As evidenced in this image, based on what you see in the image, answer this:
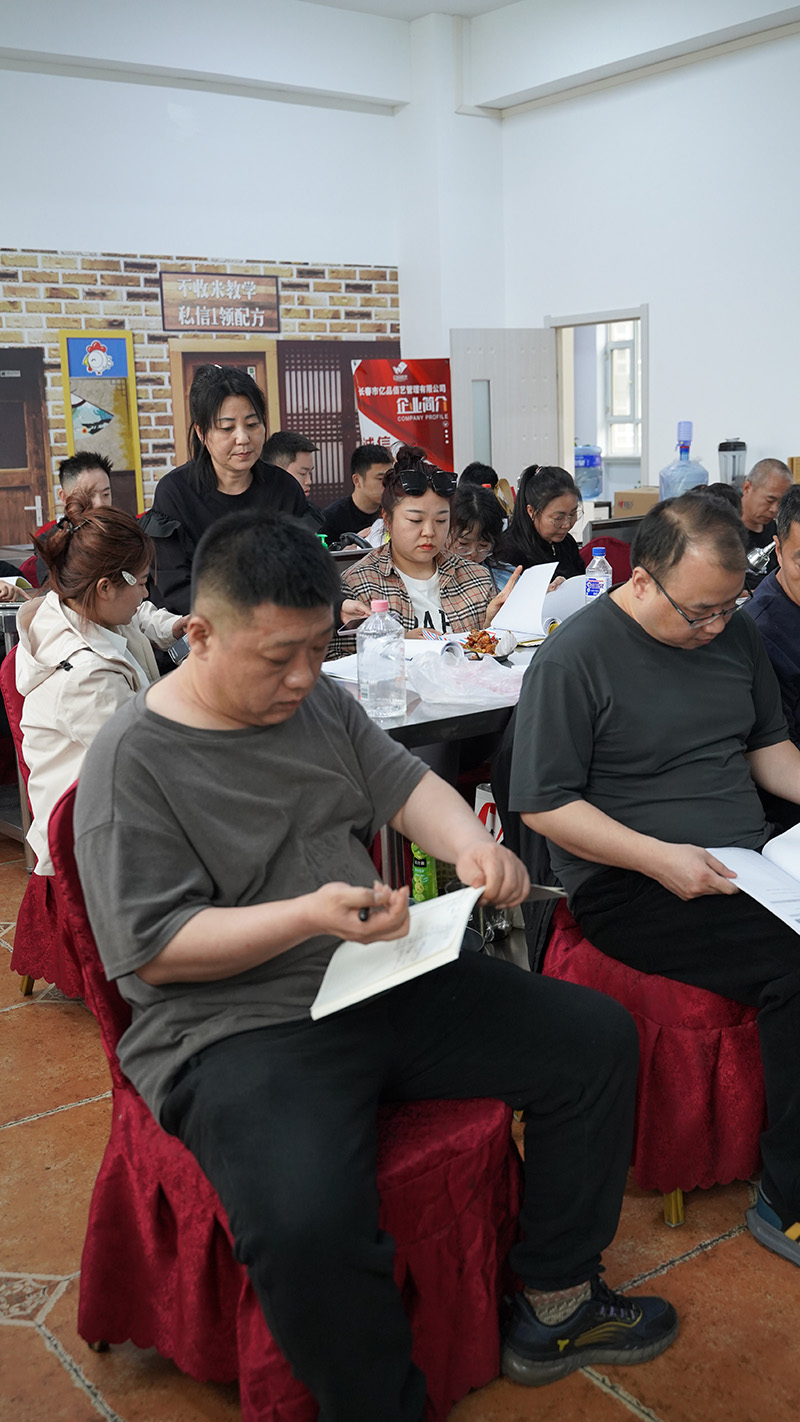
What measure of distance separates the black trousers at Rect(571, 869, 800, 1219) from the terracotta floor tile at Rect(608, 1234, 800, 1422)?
0.41 ft

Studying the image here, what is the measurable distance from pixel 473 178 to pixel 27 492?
135 inches

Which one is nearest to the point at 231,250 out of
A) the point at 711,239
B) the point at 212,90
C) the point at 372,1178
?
the point at 212,90

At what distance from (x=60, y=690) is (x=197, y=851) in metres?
1.10

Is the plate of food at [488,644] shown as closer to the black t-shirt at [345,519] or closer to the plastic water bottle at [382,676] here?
the plastic water bottle at [382,676]

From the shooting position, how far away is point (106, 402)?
6.52 m

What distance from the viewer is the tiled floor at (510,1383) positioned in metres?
1.65

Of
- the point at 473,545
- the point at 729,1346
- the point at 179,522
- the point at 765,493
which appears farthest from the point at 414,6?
the point at 729,1346

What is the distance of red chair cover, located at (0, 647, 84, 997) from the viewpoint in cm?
277

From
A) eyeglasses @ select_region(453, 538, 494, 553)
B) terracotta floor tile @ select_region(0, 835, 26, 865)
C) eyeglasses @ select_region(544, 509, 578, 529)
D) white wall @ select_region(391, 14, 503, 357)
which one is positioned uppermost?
white wall @ select_region(391, 14, 503, 357)

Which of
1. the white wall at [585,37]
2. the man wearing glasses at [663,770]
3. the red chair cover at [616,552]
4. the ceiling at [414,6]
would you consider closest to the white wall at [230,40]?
the ceiling at [414,6]

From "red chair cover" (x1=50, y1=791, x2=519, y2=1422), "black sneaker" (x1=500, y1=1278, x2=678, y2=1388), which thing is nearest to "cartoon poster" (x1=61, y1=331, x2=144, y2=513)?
"red chair cover" (x1=50, y1=791, x2=519, y2=1422)

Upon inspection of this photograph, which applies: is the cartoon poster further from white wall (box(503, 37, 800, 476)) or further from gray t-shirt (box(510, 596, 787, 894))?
gray t-shirt (box(510, 596, 787, 894))

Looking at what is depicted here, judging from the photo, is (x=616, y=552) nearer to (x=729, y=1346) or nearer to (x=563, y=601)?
Answer: (x=563, y=601)

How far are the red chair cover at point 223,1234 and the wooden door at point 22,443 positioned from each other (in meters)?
5.00
